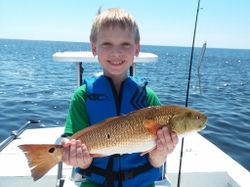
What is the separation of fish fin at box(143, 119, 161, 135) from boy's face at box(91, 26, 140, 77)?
0.75 metres

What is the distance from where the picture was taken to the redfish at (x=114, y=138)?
258cm

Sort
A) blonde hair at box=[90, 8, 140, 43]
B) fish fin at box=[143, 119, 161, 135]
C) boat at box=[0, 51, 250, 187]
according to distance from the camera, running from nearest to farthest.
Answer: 1. fish fin at box=[143, 119, 161, 135]
2. blonde hair at box=[90, 8, 140, 43]
3. boat at box=[0, 51, 250, 187]

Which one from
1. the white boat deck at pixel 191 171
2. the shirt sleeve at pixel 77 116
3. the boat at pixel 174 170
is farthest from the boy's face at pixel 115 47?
the white boat deck at pixel 191 171

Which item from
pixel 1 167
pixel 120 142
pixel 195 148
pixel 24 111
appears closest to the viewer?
pixel 120 142

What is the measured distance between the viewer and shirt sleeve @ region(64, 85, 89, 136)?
3.09m

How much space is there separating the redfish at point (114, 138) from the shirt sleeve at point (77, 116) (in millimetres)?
452

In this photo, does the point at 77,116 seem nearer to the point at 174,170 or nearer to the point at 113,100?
the point at 113,100

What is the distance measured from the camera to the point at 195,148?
18.5ft

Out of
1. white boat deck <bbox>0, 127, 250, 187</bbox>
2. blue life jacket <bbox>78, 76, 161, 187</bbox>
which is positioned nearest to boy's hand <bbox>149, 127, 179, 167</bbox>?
blue life jacket <bbox>78, 76, 161, 187</bbox>

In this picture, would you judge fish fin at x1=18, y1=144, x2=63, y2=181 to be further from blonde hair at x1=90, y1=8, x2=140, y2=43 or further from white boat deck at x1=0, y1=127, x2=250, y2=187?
white boat deck at x1=0, y1=127, x2=250, y2=187

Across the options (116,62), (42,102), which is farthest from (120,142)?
(42,102)

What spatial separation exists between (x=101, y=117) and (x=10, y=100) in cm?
1358

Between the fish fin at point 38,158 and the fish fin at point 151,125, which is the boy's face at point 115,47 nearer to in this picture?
the fish fin at point 151,125

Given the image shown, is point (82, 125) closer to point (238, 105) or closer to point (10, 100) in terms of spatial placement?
point (10, 100)
